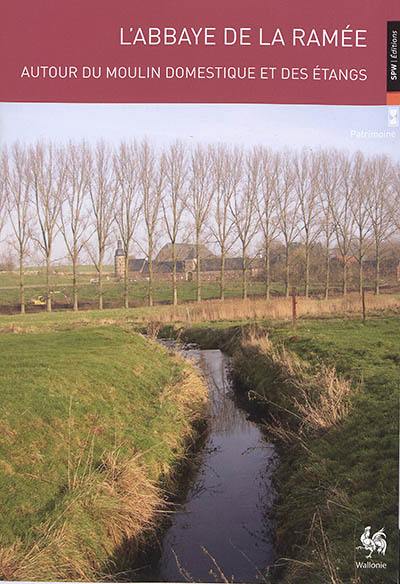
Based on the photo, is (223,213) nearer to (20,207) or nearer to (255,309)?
(255,309)

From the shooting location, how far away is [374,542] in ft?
11.5

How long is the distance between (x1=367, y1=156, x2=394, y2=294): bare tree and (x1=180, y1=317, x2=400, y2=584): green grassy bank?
0.68 meters

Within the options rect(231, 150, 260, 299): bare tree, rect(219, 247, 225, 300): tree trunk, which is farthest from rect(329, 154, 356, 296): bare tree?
rect(219, 247, 225, 300): tree trunk

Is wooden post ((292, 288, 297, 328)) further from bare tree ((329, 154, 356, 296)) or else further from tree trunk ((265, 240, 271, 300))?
bare tree ((329, 154, 356, 296))

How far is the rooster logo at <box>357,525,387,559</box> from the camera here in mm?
3471

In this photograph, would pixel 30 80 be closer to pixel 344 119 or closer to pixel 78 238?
pixel 78 238

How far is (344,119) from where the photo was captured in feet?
12.3

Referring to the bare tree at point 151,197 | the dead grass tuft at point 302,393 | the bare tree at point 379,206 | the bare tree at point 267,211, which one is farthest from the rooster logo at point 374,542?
the bare tree at point 151,197

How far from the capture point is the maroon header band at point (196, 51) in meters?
3.60

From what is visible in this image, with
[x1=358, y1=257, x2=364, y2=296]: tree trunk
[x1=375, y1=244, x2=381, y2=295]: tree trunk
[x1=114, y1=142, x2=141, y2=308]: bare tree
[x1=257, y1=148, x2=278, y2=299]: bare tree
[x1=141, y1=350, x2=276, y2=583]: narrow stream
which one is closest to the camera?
[x1=141, y1=350, x2=276, y2=583]: narrow stream

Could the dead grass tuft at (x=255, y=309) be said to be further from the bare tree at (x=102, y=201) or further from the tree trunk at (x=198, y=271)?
the bare tree at (x=102, y=201)

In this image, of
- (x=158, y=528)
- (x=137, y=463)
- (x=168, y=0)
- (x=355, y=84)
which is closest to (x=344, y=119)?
(x=355, y=84)

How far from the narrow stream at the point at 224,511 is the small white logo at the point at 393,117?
3450 millimetres

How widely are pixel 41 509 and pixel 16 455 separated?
0.56 m
